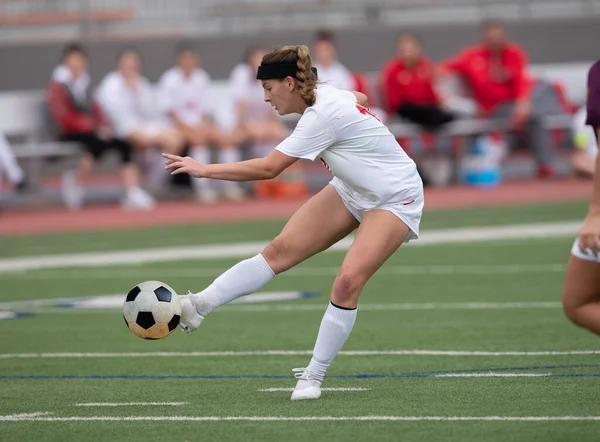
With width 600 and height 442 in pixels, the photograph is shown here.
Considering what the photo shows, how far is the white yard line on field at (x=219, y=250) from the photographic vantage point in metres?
15.0

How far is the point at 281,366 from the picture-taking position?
8.70 m

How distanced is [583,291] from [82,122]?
50.0 feet

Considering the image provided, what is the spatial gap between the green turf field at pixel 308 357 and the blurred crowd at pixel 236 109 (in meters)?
6.65

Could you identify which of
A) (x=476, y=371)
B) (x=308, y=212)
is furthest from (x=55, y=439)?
(x=476, y=371)

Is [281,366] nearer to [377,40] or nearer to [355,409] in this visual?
[355,409]

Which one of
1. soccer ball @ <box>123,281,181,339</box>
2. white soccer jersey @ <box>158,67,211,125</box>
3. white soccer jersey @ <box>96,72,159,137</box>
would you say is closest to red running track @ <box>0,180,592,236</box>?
white soccer jersey @ <box>96,72,159,137</box>

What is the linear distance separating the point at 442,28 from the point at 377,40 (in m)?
1.49

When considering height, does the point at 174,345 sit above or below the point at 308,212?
below

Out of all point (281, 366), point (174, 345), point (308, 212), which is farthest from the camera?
point (174, 345)

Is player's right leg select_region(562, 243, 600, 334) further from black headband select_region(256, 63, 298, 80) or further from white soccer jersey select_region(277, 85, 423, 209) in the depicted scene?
black headband select_region(256, 63, 298, 80)

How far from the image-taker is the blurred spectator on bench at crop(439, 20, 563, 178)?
2258 centimetres

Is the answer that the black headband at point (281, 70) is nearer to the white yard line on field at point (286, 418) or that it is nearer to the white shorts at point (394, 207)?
the white shorts at point (394, 207)

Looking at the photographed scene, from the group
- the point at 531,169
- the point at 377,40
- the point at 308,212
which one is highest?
the point at 308,212

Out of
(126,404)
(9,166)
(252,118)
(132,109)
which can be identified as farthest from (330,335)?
(252,118)
